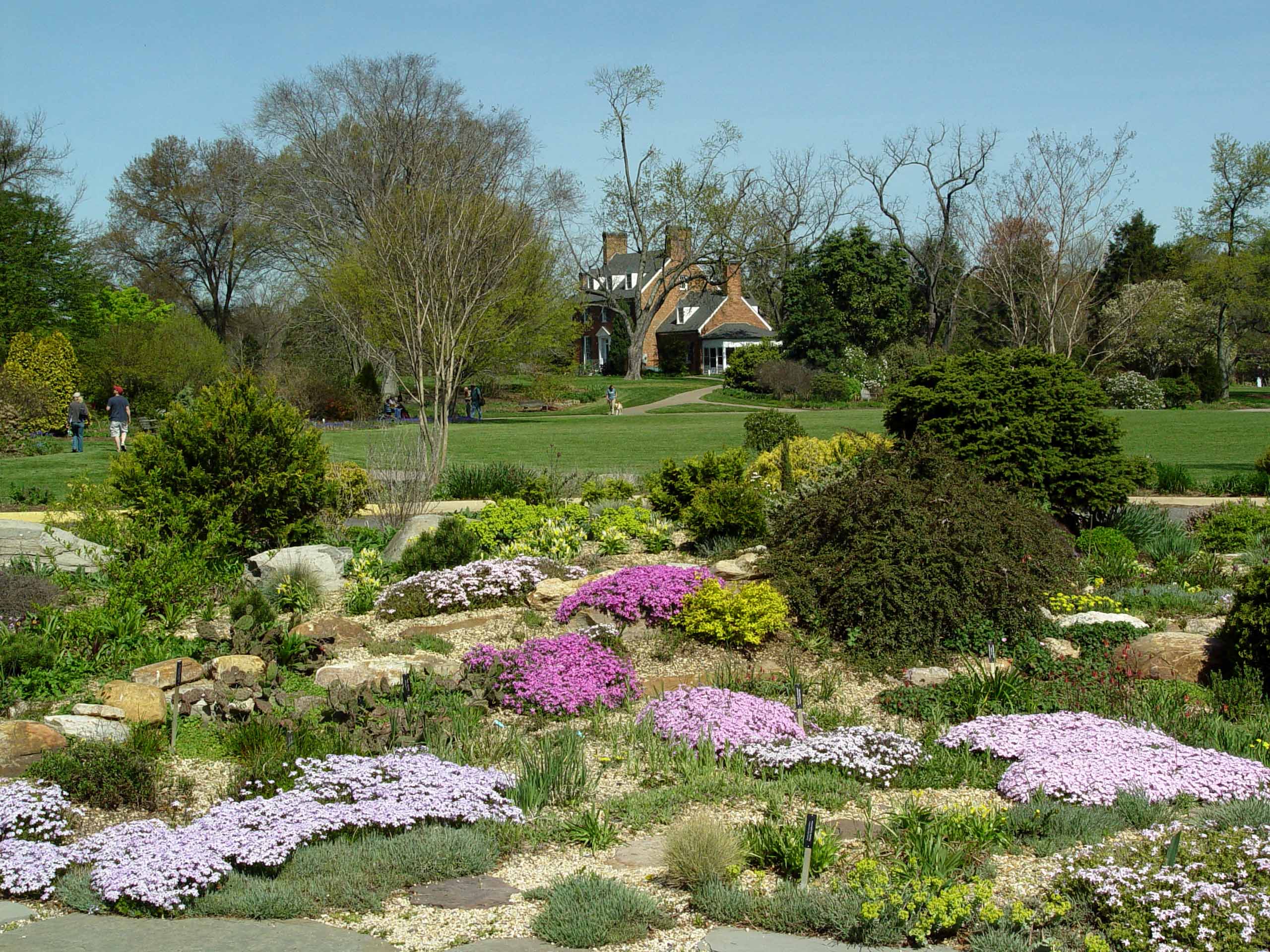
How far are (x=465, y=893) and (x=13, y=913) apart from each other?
A: 5.39 ft

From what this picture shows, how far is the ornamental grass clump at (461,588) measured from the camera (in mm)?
8812

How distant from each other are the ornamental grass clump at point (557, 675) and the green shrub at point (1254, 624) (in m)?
3.73

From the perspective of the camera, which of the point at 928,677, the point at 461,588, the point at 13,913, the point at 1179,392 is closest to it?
the point at 13,913

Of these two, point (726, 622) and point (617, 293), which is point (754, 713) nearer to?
point (726, 622)

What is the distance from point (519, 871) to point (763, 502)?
647 centimetres

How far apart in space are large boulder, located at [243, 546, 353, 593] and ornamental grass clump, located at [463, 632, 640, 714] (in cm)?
273

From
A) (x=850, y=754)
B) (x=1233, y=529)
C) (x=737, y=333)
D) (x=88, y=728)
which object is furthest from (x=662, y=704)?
(x=737, y=333)

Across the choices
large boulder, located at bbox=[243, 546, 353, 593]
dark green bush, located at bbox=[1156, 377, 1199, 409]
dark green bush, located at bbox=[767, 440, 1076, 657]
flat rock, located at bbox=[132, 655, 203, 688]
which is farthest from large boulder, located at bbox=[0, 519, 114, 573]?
dark green bush, located at bbox=[1156, 377, 1199, 409]

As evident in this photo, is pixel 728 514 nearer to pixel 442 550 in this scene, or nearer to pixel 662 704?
pixel 442 550

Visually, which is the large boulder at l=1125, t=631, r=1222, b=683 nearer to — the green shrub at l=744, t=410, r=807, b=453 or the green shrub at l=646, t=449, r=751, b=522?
the green shrub at l=646, t=449, r=751, b=522

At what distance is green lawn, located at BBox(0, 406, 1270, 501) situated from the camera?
21188 millimetres

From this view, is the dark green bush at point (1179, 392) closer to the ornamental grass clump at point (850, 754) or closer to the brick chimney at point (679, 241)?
the brick chimney at point (679, 241)

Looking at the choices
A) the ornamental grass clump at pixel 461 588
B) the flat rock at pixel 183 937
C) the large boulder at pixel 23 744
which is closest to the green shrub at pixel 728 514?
the ornamental grass clump at pixel 461 588

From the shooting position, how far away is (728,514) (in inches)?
405
